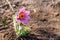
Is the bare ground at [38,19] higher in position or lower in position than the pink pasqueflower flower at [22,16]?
lower

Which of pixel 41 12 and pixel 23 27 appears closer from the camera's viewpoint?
pixel 23 27

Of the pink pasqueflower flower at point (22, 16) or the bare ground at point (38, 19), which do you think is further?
the bare ground at point (38, 19)

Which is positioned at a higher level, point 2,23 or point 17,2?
point 17,2

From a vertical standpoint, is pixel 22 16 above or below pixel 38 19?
above

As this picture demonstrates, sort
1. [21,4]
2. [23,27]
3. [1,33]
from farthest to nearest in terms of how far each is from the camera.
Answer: [21,4] → [1,33] → [23,27]

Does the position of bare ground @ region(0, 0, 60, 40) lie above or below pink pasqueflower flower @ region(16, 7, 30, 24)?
below

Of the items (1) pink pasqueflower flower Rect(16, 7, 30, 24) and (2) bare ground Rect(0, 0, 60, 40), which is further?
(2) bare ground Rect(0, 0, 60, 40)

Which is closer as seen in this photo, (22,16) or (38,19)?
(22,16)

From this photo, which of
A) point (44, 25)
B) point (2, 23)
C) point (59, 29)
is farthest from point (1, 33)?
point (59, 29)

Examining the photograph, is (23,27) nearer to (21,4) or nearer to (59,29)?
(59,29)

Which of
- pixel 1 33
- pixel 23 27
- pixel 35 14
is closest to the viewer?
pixel 23 27
